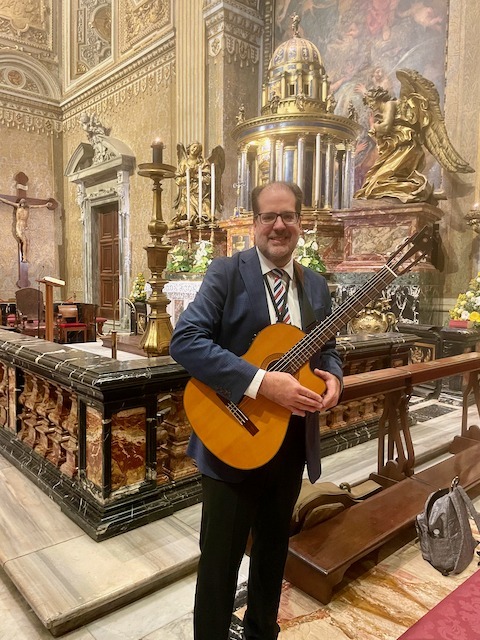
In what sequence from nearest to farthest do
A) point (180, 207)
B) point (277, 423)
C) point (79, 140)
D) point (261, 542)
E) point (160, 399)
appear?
point (277, 423)
point (261, 542)
point (160, 399)
point (180, 207)
point (79, 140)

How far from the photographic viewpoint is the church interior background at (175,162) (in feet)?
9.48

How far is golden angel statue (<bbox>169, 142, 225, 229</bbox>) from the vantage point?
8.66m

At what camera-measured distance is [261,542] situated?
5.62 ft

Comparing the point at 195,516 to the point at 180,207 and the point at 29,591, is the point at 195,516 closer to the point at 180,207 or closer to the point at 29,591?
the point at 29,591

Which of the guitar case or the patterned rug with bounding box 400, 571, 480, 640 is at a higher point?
the patterned rug with bounding box 400, 571, 480, 640

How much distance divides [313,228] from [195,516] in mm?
5373

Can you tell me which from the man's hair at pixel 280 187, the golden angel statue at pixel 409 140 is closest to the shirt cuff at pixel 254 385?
the man's hair at pixel 280 187

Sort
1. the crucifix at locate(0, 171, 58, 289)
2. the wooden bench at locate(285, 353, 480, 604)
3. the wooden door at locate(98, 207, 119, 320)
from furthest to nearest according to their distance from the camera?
the crucifix at locate(0, 171, 58, 289)
the wooden door at locate(98, 207, 119, 320)
the wooden bench at locate(285, 353, 480, 604)

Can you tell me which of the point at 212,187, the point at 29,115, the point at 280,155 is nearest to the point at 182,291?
the point at 212,187

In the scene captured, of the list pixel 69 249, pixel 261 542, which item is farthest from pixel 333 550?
pixel 69 249

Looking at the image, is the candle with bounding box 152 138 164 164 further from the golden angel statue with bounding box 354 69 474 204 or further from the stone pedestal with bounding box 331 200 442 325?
the golden angel statue with bounding box 354 69 474 204

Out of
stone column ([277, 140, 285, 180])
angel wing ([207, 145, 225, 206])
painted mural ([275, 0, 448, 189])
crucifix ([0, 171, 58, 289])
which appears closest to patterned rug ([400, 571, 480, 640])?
stone column ([277, 140, 285, 180])

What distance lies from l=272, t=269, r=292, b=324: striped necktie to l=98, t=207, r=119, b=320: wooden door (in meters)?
11.7

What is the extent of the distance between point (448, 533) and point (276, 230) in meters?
1.75
